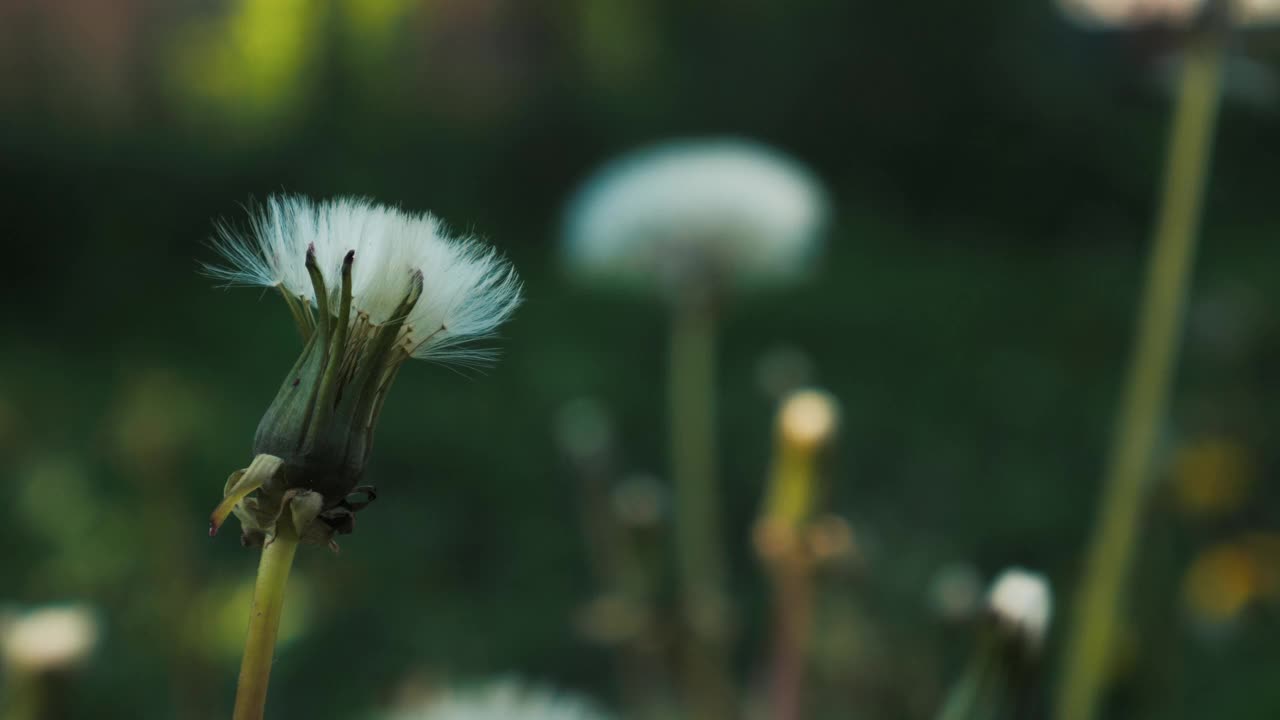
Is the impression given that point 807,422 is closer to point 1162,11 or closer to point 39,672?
point 39,672

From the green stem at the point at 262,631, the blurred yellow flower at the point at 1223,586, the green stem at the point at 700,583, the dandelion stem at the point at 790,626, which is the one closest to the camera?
the green stem at the point at 262,631

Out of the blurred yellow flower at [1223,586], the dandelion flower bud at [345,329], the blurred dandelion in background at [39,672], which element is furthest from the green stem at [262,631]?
the blurred yellow flower at [1223,586]

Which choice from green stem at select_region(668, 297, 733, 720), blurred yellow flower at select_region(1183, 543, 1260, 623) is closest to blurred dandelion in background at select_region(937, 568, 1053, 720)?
green stem at select_region(668, 297, 733, 720)

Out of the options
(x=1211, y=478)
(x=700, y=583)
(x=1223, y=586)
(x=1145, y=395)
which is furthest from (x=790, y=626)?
(x=1211, y=478)

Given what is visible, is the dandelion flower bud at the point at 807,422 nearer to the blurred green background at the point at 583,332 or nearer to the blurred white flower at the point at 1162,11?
the blurred green background at the point at 583,332

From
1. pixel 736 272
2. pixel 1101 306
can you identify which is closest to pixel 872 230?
pixel 1101 306

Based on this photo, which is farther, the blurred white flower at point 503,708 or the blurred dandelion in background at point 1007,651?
the blurred white flower at point 503,708
